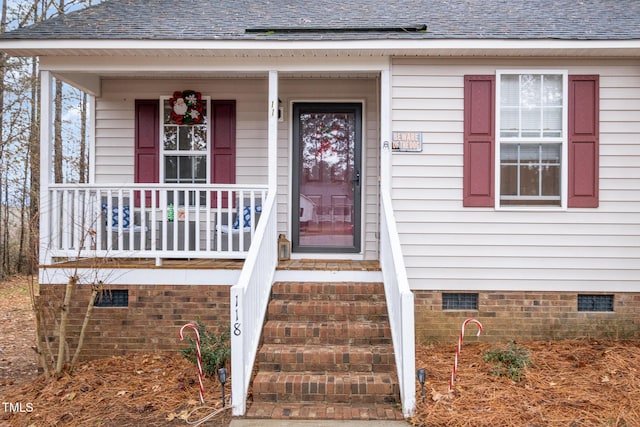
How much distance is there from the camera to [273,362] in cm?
397

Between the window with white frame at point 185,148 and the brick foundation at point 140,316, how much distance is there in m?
1.62

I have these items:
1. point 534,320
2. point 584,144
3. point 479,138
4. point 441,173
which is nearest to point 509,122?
point 479,138

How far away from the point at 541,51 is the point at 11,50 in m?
5.91

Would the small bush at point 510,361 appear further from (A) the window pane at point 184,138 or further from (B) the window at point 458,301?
(A) the window pane at point 184,138

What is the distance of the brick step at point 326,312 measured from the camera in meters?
4.50

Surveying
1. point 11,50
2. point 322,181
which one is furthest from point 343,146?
point 11,50

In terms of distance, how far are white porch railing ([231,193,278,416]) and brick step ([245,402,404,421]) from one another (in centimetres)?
17

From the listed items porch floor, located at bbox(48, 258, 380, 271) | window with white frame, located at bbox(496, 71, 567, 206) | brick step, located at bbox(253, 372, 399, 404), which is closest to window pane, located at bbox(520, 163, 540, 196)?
window with white frame, located at bbox(496, 71, 567, 206)

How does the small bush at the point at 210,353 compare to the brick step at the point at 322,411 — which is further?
the small bush at the point at 210,353

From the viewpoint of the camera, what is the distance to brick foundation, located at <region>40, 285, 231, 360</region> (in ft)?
16.2

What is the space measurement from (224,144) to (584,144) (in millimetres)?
4491

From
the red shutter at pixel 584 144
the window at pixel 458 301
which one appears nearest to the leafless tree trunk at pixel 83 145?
the window at pixel 458 301

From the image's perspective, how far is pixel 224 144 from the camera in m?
6.15

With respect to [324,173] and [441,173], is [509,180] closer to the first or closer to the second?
[441,173]
